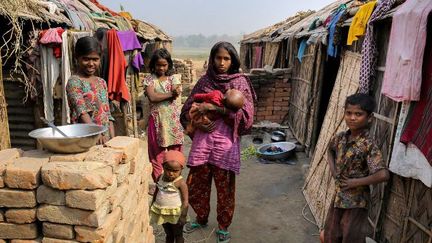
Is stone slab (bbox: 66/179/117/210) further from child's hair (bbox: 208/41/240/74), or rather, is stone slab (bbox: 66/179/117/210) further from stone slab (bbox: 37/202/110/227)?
child's hair (bbox: 208/41/240/74)

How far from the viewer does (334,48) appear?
5.10m

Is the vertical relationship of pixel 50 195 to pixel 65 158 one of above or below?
below

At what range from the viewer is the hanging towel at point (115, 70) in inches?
199

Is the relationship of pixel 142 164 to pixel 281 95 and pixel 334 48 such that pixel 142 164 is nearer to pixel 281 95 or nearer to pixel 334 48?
pixel 334 48

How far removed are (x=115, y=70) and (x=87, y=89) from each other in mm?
2167

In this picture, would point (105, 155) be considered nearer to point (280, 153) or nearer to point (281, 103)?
point (280, 153)

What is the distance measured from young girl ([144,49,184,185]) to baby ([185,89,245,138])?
634 millimetres

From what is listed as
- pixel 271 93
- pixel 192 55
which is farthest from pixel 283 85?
pixel 192 55

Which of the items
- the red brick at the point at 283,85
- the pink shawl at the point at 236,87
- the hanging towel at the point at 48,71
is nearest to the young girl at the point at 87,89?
the pink shawl at the point at 236,87

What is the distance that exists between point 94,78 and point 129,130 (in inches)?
164

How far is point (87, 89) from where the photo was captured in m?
3.02

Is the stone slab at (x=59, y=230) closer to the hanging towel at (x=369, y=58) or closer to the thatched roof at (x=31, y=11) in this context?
the thatched roof at (x=31, y=11)

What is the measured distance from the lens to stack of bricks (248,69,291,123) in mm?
8188

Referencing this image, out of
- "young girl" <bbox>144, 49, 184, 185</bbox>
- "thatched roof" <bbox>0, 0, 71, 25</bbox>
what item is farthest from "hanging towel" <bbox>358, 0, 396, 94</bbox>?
"thatched roof" <bbox>0, 0, 71, 25</bbox>
